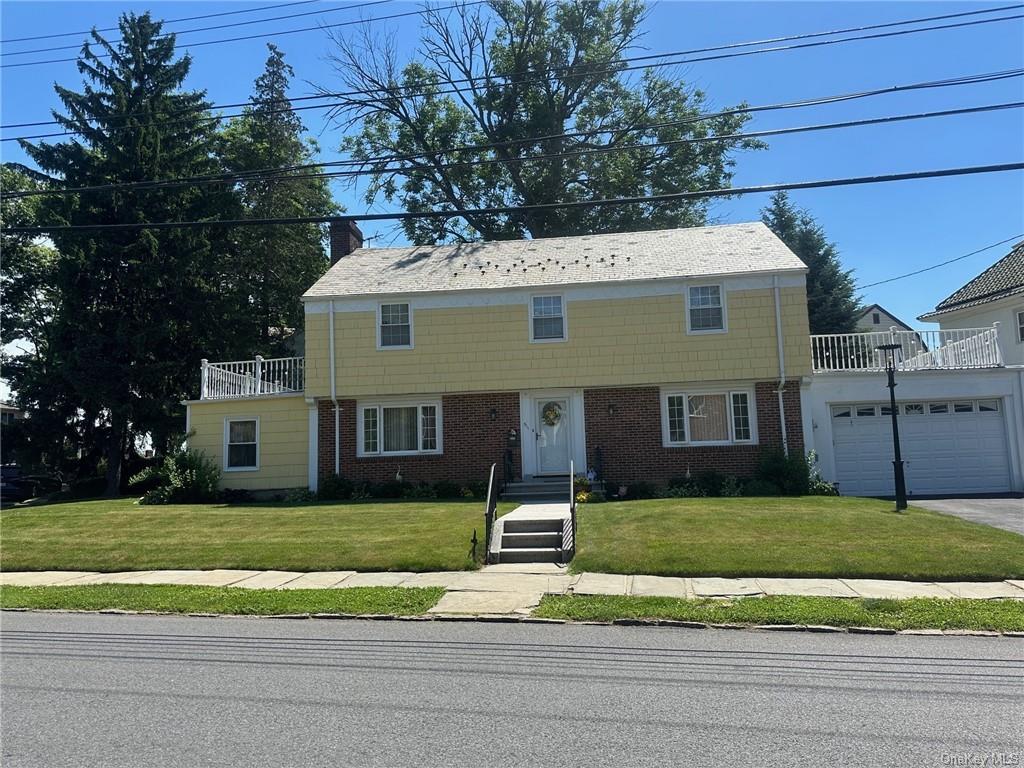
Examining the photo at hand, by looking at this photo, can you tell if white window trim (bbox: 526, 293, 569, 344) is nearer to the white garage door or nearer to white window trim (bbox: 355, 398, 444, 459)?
white window trim (bbox: 355, 398, 444, 459)

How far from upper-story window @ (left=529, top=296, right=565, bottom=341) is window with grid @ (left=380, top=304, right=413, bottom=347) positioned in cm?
342

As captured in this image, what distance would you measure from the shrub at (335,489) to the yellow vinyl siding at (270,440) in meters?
1.12

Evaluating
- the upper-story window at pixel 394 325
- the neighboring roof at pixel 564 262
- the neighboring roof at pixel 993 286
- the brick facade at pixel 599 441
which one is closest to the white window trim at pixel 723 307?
the neighboring roof at pixel 564 262

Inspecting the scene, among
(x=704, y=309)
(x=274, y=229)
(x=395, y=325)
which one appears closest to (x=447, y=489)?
(x=395, y=325)

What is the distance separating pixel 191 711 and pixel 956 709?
→ 212 inches

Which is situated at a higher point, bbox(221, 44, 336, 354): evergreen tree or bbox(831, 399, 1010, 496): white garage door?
bbox(221, 44, 336, 354): evergreen tree

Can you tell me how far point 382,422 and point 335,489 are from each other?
2.22 meters

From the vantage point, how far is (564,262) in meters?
20.4

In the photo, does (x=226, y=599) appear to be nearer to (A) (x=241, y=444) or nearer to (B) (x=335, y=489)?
(B) (x=335, y=489)

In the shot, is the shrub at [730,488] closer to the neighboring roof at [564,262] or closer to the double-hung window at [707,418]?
the double-hung window at [707,418]

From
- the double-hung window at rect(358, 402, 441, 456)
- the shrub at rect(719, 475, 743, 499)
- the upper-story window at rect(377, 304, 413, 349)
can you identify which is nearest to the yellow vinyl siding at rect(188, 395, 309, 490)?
the double-hung window at rect(358, 402, 441, 456)

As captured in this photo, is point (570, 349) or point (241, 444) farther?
point (241, 444)

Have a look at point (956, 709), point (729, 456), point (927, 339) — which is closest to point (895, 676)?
point (956, 709)

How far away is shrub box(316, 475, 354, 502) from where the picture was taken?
18.8 m
